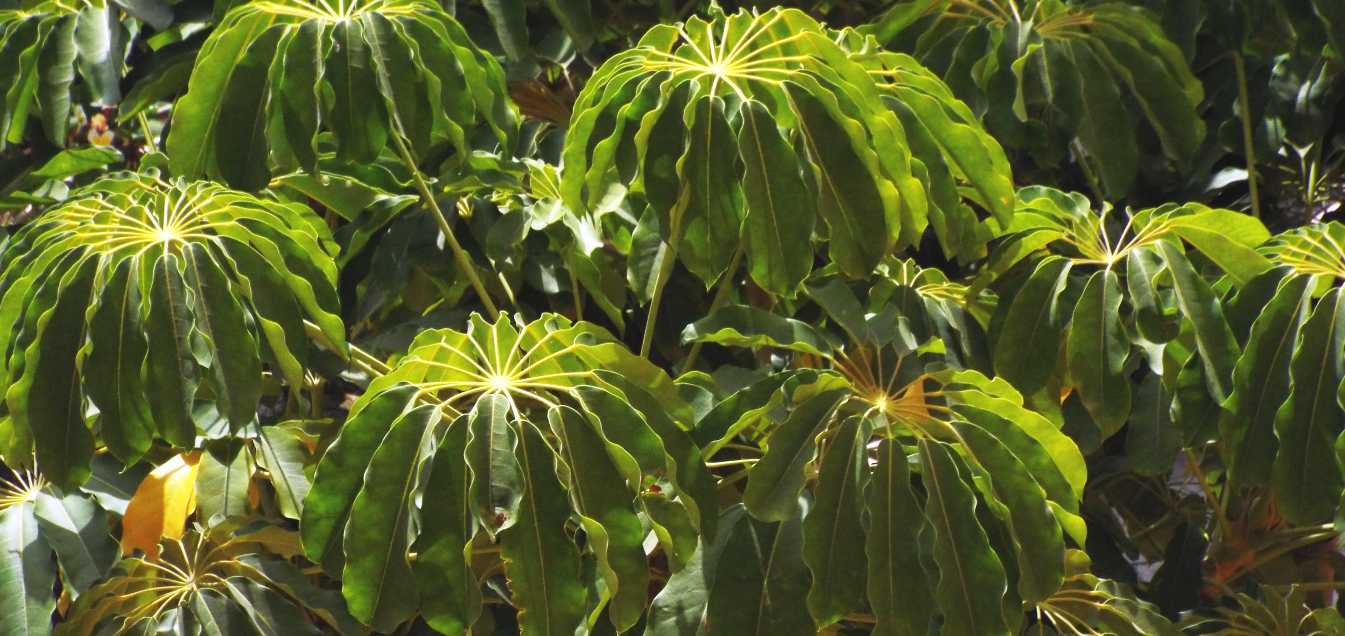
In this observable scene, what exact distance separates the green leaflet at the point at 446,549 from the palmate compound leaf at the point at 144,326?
222mm

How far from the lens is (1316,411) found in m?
1.46

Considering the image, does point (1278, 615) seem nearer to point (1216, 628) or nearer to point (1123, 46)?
point (1216, 628)

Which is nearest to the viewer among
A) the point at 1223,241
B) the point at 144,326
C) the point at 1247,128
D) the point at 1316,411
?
the point at 144,326

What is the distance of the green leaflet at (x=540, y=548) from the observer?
1263mm

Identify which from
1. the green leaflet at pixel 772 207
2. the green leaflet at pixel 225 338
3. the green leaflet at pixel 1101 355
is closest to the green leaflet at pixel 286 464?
the green leaflet at pixel 225 338

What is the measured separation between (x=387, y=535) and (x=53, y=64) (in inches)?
35.2

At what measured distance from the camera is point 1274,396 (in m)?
1.50

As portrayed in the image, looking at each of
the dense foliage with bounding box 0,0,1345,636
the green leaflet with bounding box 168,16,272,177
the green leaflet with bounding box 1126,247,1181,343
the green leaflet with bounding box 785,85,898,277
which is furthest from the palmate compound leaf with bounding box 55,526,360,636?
the green leaflet with bounding box 1126,247,1181,343

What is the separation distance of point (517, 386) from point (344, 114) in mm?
363

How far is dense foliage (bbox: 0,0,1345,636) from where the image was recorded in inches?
51.5

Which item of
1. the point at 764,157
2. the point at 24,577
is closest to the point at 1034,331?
the point at 764,157

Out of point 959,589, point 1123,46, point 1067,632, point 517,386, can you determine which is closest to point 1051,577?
point 959,589

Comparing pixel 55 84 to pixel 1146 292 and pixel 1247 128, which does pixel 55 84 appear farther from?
pixel 1247 128

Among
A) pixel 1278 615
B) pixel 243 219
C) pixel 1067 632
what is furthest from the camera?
pixel 1278 615
